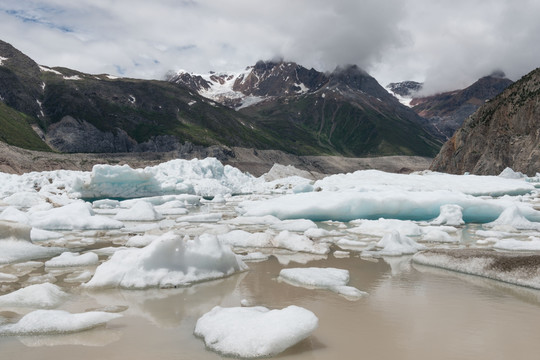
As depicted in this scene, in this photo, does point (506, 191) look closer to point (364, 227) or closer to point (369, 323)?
point (364, 227)

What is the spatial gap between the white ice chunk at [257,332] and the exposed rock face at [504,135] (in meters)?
58.4

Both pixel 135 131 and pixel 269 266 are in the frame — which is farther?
pixel 135 131

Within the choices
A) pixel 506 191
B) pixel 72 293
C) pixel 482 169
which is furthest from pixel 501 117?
pixel 72 293

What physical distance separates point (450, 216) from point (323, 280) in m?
11.8

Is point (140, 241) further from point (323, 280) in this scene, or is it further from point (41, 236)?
point (323, 280)

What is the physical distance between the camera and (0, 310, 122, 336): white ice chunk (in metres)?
5.03

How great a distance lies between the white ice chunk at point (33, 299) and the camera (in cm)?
607

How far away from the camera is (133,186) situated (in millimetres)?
43031

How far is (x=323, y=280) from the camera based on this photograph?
24.4 feet

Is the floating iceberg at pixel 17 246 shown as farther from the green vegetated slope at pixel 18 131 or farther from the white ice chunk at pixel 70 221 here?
the green vegetated slope at pixel 18 131

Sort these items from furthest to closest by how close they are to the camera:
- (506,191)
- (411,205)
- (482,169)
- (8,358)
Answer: (482,169)
(506,191)
(411,205)
(8,358)

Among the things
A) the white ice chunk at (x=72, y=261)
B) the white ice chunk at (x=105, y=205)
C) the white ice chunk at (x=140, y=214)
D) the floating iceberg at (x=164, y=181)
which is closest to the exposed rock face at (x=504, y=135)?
the floating iceberg at (x=164, y=181)

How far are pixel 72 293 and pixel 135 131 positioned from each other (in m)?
130

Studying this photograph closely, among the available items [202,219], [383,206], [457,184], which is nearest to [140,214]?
[202,219]
